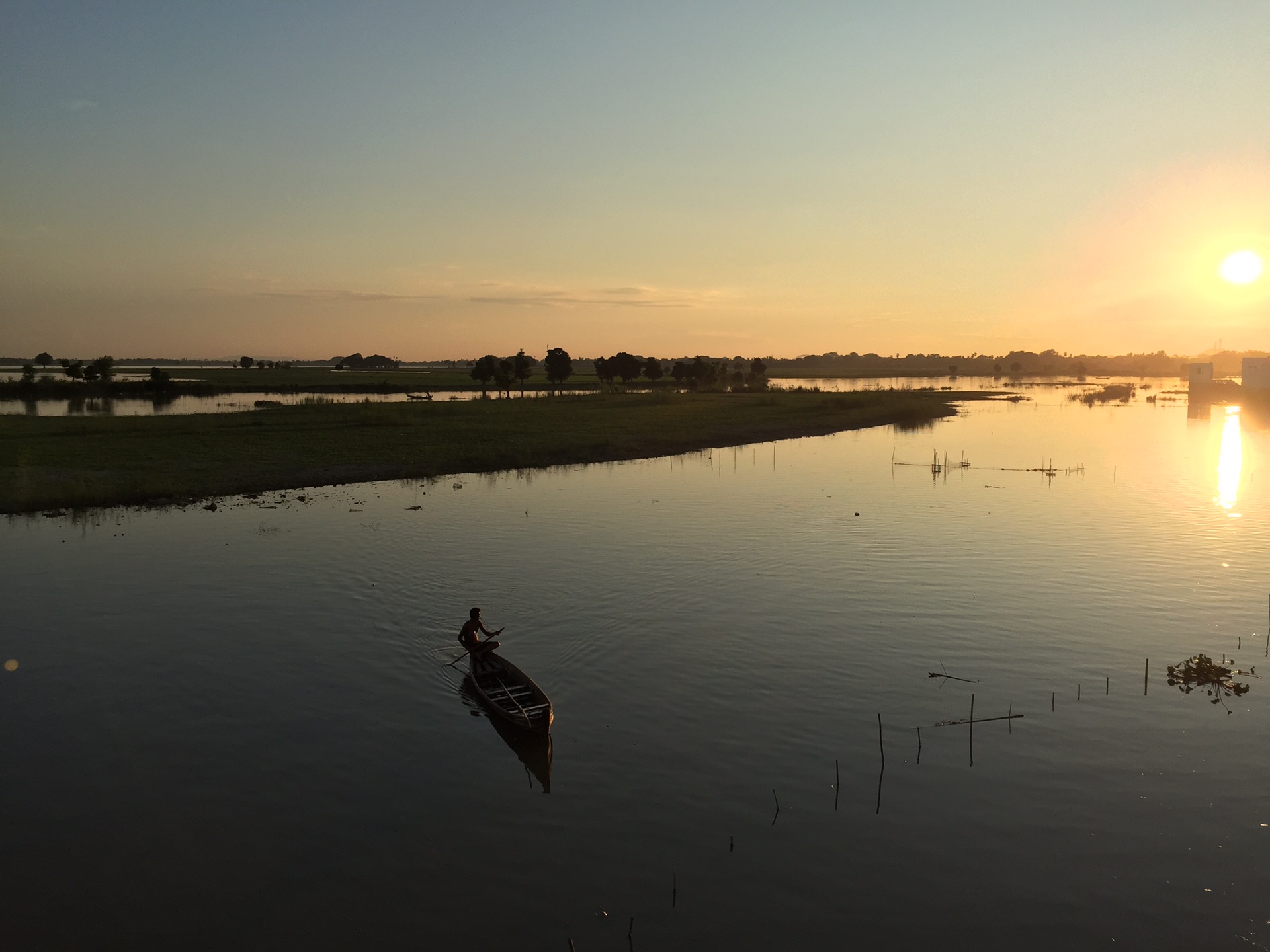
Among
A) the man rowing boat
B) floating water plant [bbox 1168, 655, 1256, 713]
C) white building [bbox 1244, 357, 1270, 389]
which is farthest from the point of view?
white building [bbox 1244, 357, 1270, 389]

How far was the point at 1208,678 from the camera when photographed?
671 inches

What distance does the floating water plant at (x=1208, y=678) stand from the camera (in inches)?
655

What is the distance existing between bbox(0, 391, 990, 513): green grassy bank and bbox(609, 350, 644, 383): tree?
61.8 m

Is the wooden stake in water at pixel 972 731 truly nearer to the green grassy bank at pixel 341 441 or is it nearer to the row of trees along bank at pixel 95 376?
the green grassy bank at pixel 341 441

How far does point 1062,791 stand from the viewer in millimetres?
13078

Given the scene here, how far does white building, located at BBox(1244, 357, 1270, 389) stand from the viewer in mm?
103044

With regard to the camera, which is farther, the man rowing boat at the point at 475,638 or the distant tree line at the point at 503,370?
the distant tree line at the point at 503,370

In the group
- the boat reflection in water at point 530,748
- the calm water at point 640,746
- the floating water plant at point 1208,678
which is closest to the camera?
the calm water at point 640,746

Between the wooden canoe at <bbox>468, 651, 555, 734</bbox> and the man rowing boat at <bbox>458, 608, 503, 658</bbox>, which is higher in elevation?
the man rowing boat at <bbox>458, 608, 503, 658</bbox>

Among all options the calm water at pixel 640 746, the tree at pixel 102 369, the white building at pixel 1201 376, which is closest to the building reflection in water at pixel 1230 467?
the calm water at pixel 640 746

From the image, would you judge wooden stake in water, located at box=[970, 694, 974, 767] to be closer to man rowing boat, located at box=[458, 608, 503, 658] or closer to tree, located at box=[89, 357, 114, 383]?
man rowing boat, located at box=[458, 608, 503, 658]

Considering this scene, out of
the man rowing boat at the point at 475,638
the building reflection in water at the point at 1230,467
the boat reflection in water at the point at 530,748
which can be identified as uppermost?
the building reflection in water at the point at 1230,467

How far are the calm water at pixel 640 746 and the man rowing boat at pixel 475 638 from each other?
0.90 m

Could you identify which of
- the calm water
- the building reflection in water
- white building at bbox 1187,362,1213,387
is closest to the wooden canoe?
the calm water
